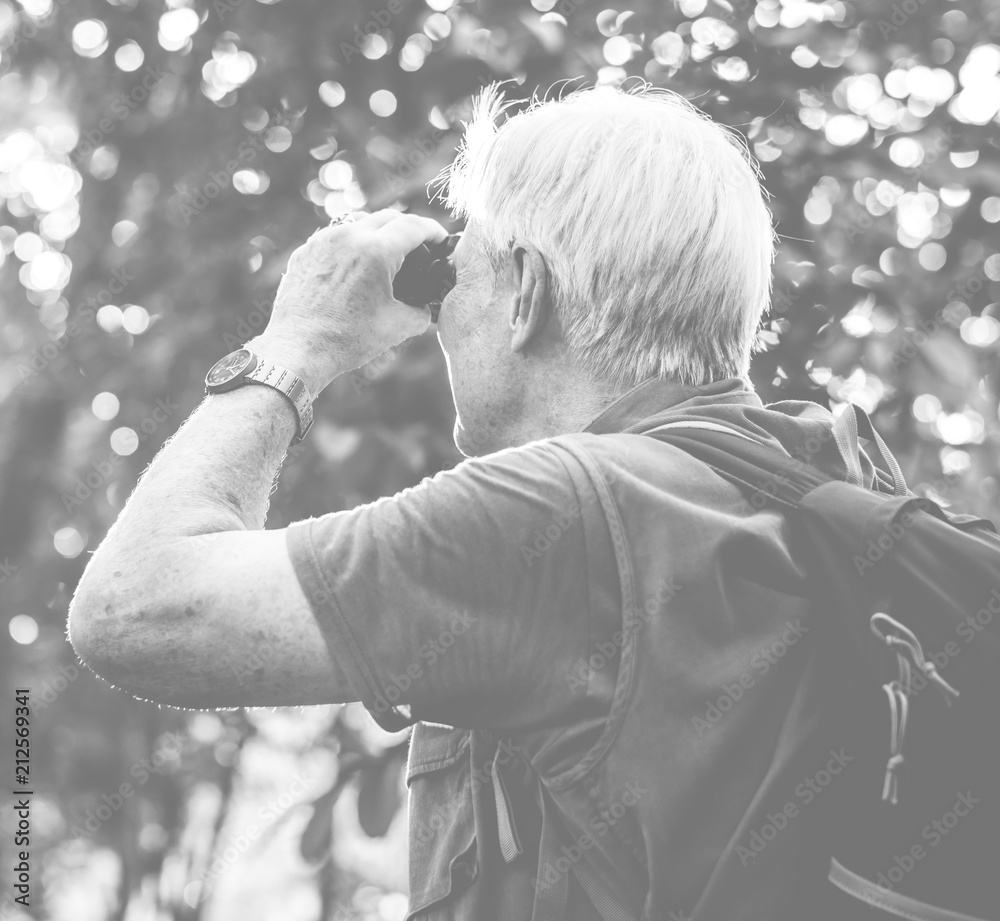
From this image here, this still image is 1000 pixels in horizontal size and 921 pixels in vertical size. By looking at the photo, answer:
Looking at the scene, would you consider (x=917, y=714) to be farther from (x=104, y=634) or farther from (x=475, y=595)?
(x=104, y=634)

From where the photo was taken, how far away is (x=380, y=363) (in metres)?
2.58

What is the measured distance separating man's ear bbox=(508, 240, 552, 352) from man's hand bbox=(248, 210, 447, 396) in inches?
5.6

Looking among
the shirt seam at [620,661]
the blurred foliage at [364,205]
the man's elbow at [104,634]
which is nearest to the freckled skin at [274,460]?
the man's elbow at [104,634]

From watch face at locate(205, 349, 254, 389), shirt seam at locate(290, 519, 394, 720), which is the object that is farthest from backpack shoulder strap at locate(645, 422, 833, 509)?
watch face at locate(205, 349, 254, 389)

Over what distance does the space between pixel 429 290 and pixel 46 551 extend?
7.11 ft

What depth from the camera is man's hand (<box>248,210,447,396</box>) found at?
1.55 m

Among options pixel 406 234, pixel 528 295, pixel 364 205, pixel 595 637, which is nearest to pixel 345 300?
pixel 406 234

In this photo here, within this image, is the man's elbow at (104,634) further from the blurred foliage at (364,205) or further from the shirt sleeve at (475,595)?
the blurred foliage at (364,205)

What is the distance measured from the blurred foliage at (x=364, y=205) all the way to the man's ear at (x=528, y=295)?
0.95m

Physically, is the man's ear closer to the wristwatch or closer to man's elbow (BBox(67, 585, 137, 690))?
the wristwatch

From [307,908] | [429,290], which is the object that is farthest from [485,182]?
[307,908]

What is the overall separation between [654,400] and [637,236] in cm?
21

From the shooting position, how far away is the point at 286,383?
4.86 feet

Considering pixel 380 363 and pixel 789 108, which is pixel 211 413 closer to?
pixel 380 363
